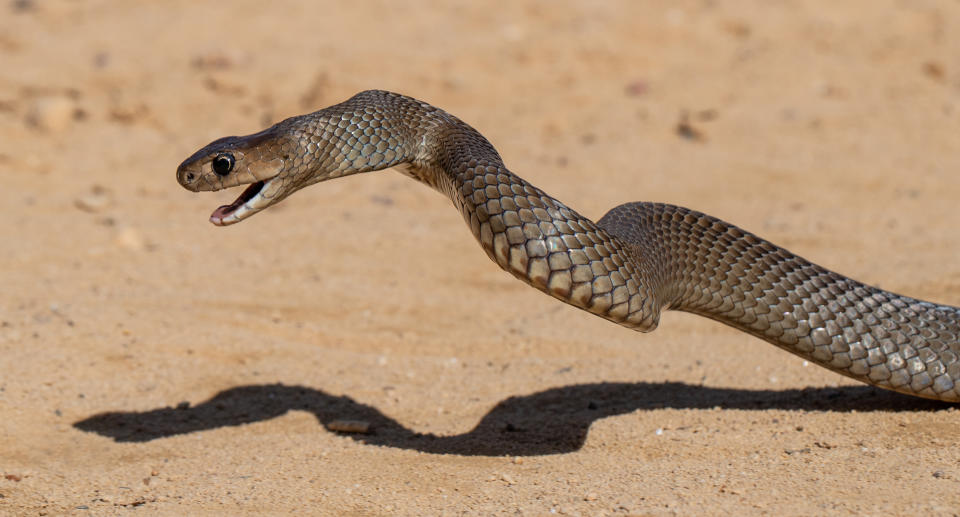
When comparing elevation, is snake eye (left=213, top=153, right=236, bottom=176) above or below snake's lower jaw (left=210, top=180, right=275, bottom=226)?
above

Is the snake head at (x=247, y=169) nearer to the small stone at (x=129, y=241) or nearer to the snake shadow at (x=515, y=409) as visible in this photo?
the snake shadow at (x=515, y=409)

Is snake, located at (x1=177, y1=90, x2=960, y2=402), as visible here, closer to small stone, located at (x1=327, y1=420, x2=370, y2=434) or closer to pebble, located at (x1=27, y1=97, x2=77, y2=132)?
small stone, located at (x1=327, y1=420, x2=370, y2=434)

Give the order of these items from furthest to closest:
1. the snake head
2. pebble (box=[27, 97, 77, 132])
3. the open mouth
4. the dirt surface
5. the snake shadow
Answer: pebble (box=[27, 97, 77, 132])
the snake shadow
the snake head
the open mouth
the dirt surface

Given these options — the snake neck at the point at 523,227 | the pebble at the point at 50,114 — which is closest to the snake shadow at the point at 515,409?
the snake neck at the point at 523,227

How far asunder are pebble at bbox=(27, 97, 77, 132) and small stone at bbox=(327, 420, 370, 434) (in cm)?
834

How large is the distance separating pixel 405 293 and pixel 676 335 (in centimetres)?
225

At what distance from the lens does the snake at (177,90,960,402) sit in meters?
5.86

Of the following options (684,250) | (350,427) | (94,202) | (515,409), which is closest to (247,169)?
(350,427)

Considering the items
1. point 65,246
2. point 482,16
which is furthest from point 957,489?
point 482,16

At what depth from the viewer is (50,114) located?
13.0 meters

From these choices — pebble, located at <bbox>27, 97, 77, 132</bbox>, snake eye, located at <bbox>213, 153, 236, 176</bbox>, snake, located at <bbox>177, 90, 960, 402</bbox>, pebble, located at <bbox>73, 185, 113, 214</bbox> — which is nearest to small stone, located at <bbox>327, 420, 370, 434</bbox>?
snake, located at <bbox>177, 90, 960, 402</bbox>

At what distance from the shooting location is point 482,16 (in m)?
16.5

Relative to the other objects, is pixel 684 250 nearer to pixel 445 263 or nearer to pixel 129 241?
pixel 445 263

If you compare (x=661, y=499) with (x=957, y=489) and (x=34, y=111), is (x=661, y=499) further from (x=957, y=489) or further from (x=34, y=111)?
(x=34, y=111)
